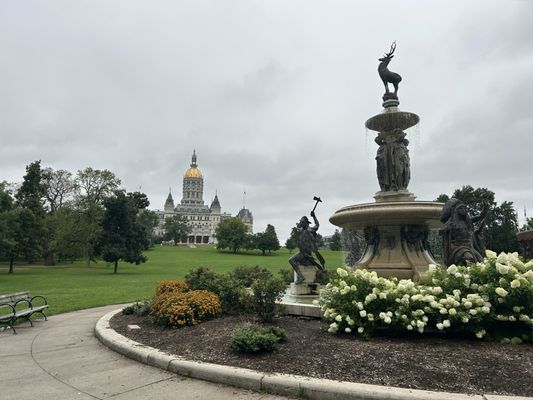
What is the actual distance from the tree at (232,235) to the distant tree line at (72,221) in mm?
40304

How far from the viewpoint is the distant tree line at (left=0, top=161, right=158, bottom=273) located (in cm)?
4106

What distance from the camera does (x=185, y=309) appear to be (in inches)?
346

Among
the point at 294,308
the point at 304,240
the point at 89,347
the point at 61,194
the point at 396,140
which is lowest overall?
the point at 89,347

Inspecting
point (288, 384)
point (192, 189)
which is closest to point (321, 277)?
point (288, 384)

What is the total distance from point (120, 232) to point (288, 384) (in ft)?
141

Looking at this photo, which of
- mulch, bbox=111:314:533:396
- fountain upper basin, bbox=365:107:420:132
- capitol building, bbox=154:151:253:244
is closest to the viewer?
mulch, bbox=111:314:533:396

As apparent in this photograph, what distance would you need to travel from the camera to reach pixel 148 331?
8.70 meters

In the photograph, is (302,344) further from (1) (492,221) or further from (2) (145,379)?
(1) (492,221)

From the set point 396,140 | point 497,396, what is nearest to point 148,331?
point 497,396

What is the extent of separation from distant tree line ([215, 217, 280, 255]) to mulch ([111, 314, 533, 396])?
293ft

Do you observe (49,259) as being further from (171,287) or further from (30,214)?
(171,287)

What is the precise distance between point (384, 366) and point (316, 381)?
3.50 feet

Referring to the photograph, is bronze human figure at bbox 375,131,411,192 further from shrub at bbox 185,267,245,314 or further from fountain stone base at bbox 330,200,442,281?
shrub at bbox 185,267,245,314

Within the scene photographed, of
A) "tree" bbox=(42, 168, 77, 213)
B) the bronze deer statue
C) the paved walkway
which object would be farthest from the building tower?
the paved walkway
